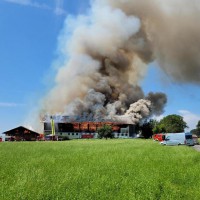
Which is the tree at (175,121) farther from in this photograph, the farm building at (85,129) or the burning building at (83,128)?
the farm building at (85,129)

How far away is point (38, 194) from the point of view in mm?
14984

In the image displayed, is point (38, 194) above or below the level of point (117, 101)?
below

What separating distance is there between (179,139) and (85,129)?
107 meters

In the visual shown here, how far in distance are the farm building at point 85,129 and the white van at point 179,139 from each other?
93.1 m

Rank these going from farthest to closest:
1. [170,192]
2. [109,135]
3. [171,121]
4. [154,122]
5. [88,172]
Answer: [171,121]
[154,122]
[109,135]
[88,172]
[170,192]

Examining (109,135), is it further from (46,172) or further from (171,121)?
(46,172)

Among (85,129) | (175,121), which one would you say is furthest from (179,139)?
(175,121)

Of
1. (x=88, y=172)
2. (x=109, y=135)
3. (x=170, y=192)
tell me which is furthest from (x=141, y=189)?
(x=109, y=135)

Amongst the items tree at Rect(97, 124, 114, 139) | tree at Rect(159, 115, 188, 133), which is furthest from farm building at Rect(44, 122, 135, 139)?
tree at Rect(159, 115, 188, 133)

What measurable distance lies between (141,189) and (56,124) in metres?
151

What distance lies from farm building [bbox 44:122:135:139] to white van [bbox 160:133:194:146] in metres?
93.1

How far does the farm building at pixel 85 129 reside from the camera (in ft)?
536

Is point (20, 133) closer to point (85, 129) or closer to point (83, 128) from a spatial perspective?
point (83, 128)

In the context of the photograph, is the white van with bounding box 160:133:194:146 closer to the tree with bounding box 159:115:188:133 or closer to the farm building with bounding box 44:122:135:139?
the farm building with bounding box 44:122:135:139
